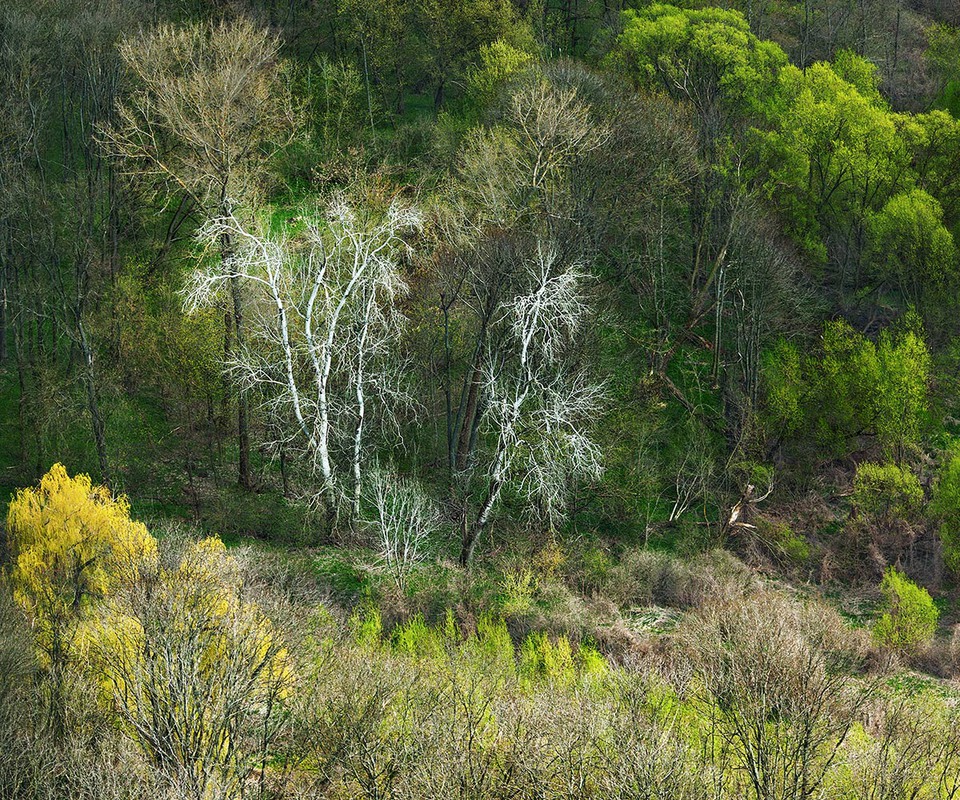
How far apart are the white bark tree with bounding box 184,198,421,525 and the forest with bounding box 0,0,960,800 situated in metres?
0.26

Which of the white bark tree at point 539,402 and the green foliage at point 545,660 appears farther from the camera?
the white bark tree at point 539,402

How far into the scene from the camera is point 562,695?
20766mm

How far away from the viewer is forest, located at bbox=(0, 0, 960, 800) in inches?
740

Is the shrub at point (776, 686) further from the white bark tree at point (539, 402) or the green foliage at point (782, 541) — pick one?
the white bark tree at point (539, 402)

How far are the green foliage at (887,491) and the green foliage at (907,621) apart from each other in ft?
13.7

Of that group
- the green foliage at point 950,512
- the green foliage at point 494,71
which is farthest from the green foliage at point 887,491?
the green foliage at point 494,71

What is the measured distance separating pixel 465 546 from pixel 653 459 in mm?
8111

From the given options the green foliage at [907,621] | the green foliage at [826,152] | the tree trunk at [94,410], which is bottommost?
Result: the green foliage at [907,621]

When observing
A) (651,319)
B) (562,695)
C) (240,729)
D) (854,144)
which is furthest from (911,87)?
(240,729)

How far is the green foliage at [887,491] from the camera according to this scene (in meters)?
32.7

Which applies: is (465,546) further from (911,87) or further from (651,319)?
(911,87)

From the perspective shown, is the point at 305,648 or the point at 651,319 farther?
the point at 651,319

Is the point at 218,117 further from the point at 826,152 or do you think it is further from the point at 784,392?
the point at 826,152

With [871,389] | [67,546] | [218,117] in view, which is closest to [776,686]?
[67,546]
